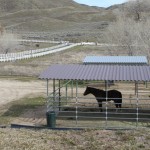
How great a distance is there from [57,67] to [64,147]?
7.47 metres

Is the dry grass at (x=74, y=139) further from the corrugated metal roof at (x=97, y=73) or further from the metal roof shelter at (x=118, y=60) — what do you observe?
the metal roof shelter at (x=118, y=60)

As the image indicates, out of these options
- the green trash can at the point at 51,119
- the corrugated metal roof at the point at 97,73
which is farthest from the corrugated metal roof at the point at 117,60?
the green trash can at the point at 51,119

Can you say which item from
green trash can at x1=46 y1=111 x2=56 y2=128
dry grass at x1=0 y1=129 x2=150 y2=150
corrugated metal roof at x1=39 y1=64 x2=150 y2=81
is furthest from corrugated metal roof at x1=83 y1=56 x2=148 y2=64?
dry grass at x1=0 y1=129 x2=150 y2=150

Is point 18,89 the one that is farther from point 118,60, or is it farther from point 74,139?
point 74,139

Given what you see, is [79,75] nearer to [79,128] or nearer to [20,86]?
[79,128]

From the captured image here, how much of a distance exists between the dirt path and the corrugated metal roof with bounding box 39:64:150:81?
6925 mm

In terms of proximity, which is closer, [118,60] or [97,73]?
[97,73]

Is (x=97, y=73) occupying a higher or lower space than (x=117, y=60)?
lower

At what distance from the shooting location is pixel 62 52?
2608 inches

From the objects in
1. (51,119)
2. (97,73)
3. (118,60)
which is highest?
(118,60)

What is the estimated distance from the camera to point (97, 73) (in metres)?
20.4

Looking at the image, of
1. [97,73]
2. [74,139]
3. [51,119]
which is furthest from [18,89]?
[74,139]

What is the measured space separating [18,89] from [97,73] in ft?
46.8

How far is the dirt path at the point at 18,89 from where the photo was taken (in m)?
29.1
